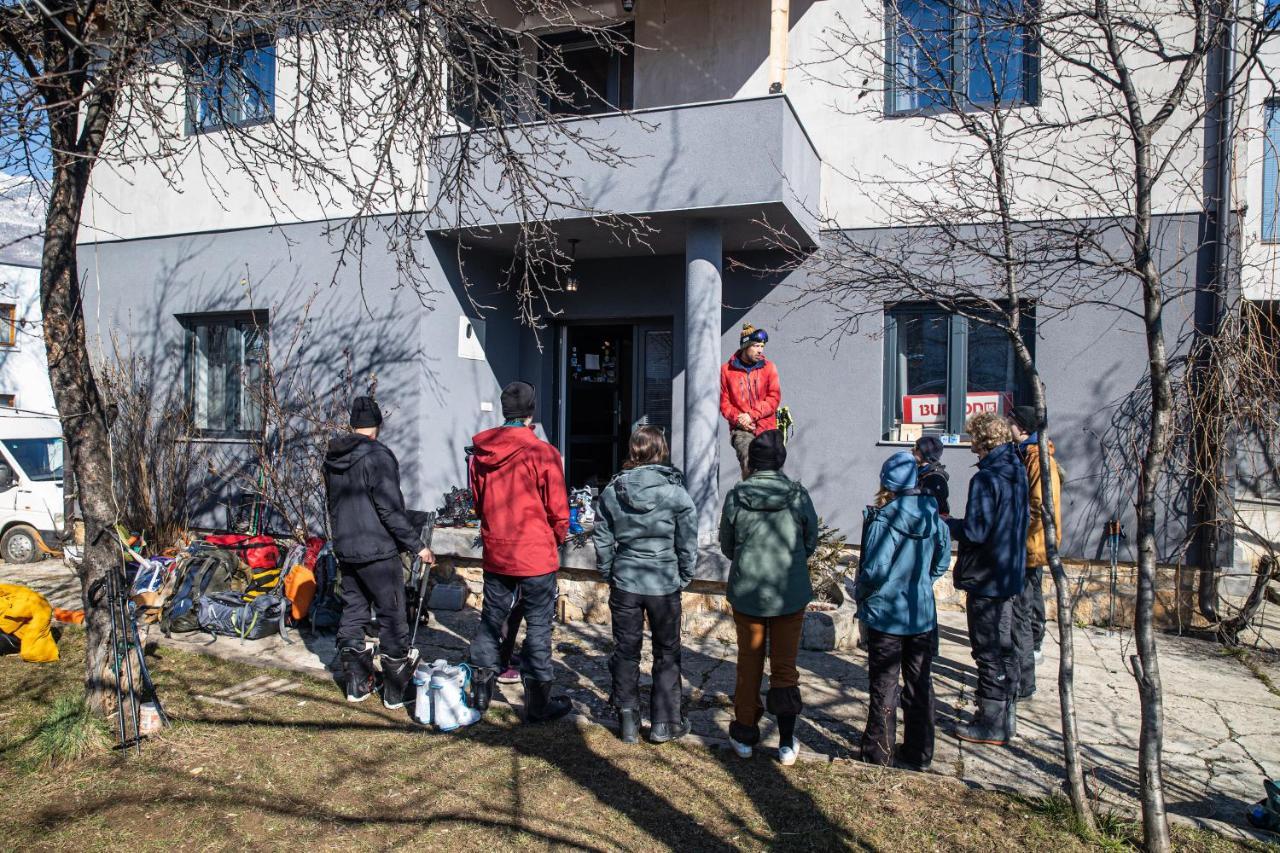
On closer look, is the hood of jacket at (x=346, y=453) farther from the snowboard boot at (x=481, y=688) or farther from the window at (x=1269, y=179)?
the window at (x=1269, y=179)

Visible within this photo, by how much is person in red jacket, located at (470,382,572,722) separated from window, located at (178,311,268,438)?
614 cm

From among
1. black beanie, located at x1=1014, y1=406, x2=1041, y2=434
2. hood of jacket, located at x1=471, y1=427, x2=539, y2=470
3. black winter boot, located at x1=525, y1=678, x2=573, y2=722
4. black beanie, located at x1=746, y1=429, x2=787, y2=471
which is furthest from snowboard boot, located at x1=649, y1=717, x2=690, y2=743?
black beanie, located at x1=1014, y1=406, x2=1041, y2=434

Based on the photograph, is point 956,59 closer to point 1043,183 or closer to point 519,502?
point 1043,183

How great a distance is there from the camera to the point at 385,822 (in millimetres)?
3941

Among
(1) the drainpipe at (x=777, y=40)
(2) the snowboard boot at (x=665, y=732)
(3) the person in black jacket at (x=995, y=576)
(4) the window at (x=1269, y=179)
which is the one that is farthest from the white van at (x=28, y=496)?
(4) the window at (x=1269, y=179)

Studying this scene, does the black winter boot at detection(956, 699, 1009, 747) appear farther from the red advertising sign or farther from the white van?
the white van

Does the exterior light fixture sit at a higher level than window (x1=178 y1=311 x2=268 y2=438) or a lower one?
higher

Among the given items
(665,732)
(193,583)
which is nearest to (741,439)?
(665,732)

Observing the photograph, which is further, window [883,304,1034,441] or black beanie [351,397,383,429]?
window [883,304,1034,441]

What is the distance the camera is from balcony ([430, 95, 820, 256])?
7.72m

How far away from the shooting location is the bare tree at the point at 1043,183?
3730 mm

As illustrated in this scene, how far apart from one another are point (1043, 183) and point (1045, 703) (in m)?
5.11

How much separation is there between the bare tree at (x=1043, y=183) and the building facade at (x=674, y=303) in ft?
0.64

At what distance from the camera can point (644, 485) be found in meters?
4.97
